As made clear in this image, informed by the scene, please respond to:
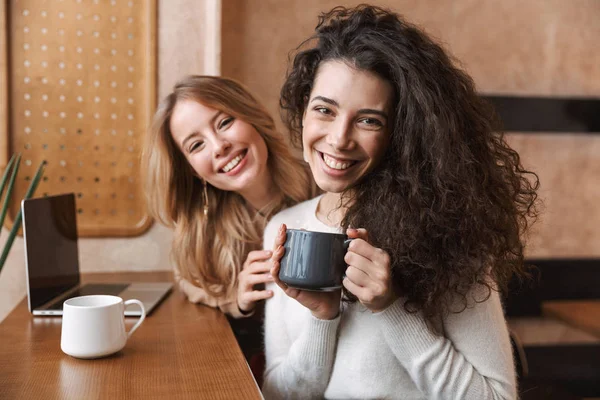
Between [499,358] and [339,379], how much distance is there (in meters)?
0.29

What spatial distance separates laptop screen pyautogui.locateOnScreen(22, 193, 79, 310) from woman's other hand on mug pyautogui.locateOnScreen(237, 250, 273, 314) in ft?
1.50

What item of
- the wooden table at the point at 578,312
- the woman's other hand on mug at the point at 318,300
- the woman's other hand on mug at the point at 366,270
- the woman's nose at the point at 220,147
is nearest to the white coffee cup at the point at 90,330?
the woman's other hand on mug at the point at 318,300

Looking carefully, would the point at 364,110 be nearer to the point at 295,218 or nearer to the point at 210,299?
the point at 295,218

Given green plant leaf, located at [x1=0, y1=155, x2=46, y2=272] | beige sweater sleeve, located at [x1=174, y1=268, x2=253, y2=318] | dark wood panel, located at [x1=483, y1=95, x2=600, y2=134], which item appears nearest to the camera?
green plant leaf, located at [x1=0, y1=155, x2=46, y2=272]

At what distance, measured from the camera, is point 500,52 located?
2.57 meters

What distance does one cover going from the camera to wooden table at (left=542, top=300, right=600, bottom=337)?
2123 mm

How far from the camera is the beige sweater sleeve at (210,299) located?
150 centimetres

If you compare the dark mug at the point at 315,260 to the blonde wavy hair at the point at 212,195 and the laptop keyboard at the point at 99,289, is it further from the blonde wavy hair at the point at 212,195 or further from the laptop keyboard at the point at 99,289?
the laptop keyboard at the point at 99,289

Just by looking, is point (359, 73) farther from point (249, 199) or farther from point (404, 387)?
point (249, 199)

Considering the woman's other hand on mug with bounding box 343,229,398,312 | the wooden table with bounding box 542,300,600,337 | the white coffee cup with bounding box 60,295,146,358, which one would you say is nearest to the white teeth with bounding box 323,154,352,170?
the woman's other hand on mug with bounding box 343,229,398,312

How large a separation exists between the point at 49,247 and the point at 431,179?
95cm

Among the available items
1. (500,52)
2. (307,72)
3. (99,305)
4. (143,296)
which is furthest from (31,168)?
(500,52)

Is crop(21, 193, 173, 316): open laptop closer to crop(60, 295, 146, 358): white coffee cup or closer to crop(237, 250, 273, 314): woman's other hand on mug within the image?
crop(237, 250, 273, 314): woman's other hand on mug

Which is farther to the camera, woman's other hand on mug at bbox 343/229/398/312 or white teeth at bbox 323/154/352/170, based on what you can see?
white teeth at bbox 323/154/352/170
